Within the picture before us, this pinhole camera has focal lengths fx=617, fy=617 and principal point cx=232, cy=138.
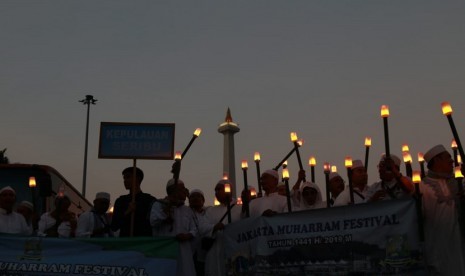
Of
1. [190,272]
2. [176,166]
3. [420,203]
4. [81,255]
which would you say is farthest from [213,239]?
[420,203]

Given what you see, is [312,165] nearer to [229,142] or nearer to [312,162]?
[312,162]

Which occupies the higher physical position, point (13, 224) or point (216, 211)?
point (216, 211)

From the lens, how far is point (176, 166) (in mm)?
7426

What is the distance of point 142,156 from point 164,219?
3.61 feet

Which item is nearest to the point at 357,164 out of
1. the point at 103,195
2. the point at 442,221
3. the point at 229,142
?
the point at 442,221

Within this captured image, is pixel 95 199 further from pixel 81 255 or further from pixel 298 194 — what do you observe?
pixel 298 194

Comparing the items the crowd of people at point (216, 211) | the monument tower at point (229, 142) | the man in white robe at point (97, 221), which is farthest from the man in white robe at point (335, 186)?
the monument tower at point (229, 142)

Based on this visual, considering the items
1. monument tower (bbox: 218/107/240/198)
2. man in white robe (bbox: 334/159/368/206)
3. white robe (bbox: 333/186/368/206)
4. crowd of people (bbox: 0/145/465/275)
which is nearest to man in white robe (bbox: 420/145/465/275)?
crowd of people (bbox: 0/145/465/275)

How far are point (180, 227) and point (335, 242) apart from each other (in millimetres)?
2242

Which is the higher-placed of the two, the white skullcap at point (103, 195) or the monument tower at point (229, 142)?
the monument tower at point (229, 142)

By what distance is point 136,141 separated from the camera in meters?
8.55

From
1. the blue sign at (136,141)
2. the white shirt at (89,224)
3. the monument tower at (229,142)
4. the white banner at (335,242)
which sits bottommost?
the white banner at (335,242)

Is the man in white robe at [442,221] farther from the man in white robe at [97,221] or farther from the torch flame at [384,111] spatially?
the man in white robe at [97,221]

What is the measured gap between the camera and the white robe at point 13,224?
862cm
